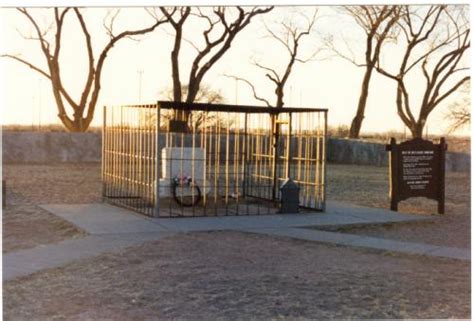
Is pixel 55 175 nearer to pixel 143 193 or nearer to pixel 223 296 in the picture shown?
pixel 143 193

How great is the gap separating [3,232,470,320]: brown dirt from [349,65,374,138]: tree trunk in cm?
3718

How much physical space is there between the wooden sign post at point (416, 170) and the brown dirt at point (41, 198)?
22.8 ft

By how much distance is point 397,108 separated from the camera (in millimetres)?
47781

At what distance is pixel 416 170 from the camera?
656 inches

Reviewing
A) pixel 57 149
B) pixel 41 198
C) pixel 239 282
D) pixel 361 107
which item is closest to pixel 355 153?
pixel 361 107

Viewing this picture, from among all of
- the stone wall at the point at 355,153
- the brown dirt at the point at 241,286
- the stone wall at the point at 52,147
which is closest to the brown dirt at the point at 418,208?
the brown dirt at the point at 241,286

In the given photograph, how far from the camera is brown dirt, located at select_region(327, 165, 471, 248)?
13.0 meters

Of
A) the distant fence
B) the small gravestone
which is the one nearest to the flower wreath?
the small gravestone

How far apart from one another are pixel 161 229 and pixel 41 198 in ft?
23.2

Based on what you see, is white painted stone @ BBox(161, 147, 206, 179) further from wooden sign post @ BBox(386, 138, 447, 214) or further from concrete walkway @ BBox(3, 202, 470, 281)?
wooden sign post @ BBox(386, 138, 447, 214)

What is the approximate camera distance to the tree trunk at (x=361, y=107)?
47.2 meters

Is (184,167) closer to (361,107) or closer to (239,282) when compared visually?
(239,282)

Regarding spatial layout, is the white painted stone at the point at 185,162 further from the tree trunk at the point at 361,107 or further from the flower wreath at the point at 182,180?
the tree trunk at the point at 361,107

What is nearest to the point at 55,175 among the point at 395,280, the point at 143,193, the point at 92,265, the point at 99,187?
the point at 99,187
